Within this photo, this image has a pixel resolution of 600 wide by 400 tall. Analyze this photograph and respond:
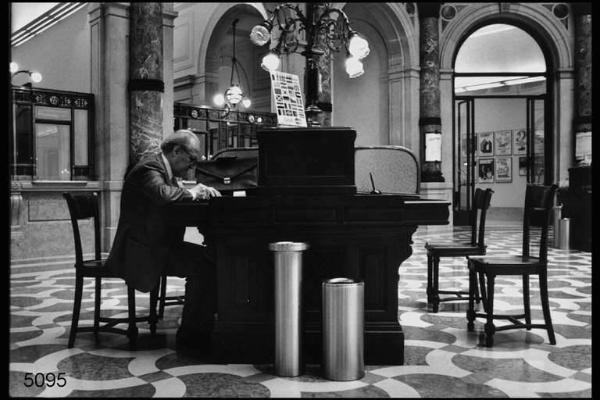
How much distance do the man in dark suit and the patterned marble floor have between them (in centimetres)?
33

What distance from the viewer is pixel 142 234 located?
11.7 ft

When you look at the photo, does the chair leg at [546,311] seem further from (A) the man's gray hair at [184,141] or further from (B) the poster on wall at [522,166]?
(B) the poster on wall at [522,166]

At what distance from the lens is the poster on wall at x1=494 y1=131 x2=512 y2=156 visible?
17.3 metres

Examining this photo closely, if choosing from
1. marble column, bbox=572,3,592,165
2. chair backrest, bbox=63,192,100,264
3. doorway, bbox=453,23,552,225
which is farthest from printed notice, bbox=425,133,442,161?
chair backrest, bbox=63,192,100,264

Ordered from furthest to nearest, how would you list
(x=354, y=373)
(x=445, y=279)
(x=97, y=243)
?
(x=445, y=279)
(x=97, y=243)
(x=354, y=373)

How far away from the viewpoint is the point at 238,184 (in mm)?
4688

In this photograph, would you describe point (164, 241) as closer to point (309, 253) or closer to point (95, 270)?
point (95, 270)

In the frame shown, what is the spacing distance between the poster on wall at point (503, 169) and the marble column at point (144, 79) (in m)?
12.0

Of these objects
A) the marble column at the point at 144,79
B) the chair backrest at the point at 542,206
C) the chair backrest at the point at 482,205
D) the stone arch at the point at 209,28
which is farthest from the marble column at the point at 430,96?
the chair backrest at the point at 542,206

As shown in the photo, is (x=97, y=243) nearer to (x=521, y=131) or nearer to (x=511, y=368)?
(x=511, y=368)

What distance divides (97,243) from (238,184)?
121 cm

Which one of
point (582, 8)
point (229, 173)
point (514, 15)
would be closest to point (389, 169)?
point (229, 173)

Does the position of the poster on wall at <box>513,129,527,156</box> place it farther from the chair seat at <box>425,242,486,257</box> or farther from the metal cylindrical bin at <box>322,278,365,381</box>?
the metal cylindrical bin at <box>322,278,365,381</box>
